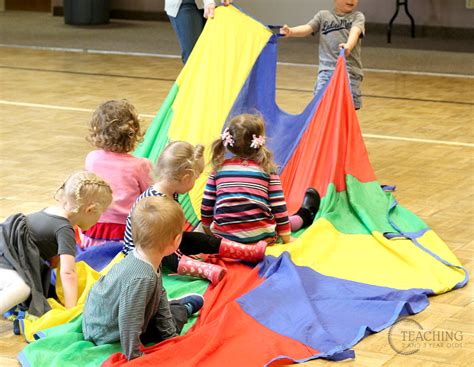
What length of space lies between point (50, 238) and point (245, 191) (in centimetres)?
79

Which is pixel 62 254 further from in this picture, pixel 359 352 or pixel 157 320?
pixel 359 352

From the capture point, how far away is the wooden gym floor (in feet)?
10.4

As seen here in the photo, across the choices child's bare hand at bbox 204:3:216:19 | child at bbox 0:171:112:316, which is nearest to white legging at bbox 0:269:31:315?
child at bbox 0:171:112:316

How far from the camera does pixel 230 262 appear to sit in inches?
137

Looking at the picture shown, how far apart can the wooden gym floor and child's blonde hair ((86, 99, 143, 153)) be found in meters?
0.75

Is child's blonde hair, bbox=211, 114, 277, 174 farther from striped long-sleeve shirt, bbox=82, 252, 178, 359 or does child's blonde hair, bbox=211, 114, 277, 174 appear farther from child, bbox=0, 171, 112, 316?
striped long-sleeve shirt, bbox=82, 252, 178, 359

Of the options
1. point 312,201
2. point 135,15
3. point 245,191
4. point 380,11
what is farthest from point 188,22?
point 135,15

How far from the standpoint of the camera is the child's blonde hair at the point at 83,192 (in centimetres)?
303

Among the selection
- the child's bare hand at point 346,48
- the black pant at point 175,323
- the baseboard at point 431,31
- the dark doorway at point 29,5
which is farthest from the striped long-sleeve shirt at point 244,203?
the dark doorway at point 29,5

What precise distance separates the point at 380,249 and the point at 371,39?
8.14 m

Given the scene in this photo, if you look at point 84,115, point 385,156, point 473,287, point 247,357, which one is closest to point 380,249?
point 473,287

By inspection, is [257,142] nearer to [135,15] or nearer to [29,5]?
[135,15]

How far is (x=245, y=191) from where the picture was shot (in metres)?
3.55

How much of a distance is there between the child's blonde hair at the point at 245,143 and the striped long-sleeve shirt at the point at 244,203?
26mm
